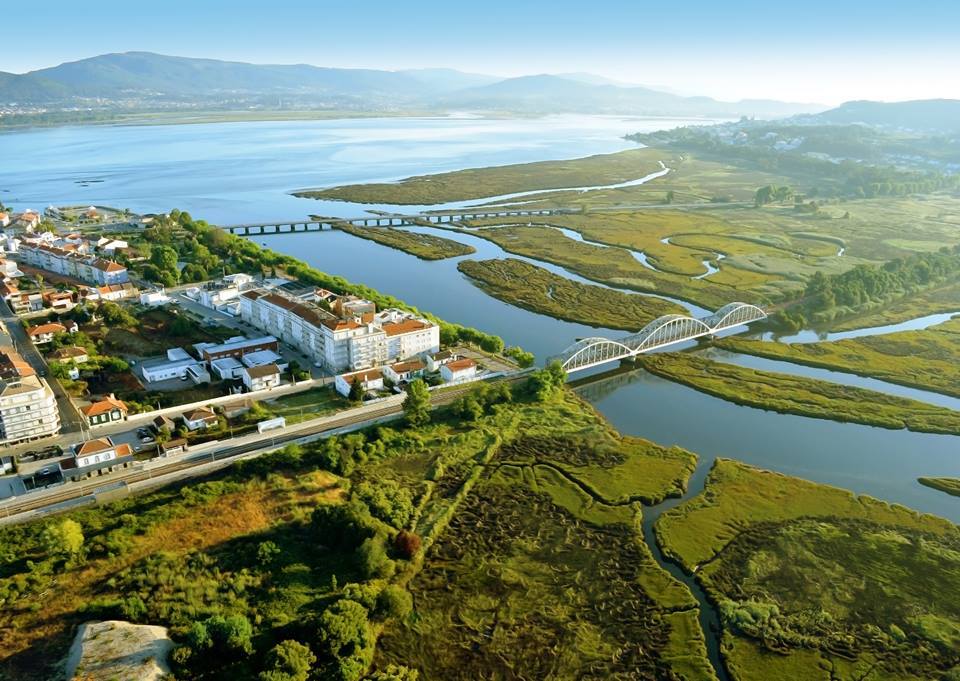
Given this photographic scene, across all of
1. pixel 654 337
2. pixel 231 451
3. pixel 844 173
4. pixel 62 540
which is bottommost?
pixel 231 451

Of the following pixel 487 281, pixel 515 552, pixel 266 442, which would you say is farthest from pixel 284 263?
pixel 515 552

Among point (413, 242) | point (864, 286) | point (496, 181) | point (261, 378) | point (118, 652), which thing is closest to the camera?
point (118, 652)

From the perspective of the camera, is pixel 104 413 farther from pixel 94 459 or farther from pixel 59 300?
pixel 59 300

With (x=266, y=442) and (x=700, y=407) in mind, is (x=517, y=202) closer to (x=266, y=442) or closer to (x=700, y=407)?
(x=700, y=407)

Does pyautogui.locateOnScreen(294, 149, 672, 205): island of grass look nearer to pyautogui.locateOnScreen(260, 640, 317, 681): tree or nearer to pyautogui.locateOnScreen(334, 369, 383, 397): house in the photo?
pyautogui.locateOnScreen(334, 369, 383, 397): house

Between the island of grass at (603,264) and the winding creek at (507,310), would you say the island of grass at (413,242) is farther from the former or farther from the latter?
the island of grass at (603,264)

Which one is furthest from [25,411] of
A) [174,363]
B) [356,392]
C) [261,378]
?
[356,392]

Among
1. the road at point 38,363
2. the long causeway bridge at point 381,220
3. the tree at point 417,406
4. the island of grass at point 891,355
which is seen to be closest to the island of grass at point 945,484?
the island of grass at point 891,355
